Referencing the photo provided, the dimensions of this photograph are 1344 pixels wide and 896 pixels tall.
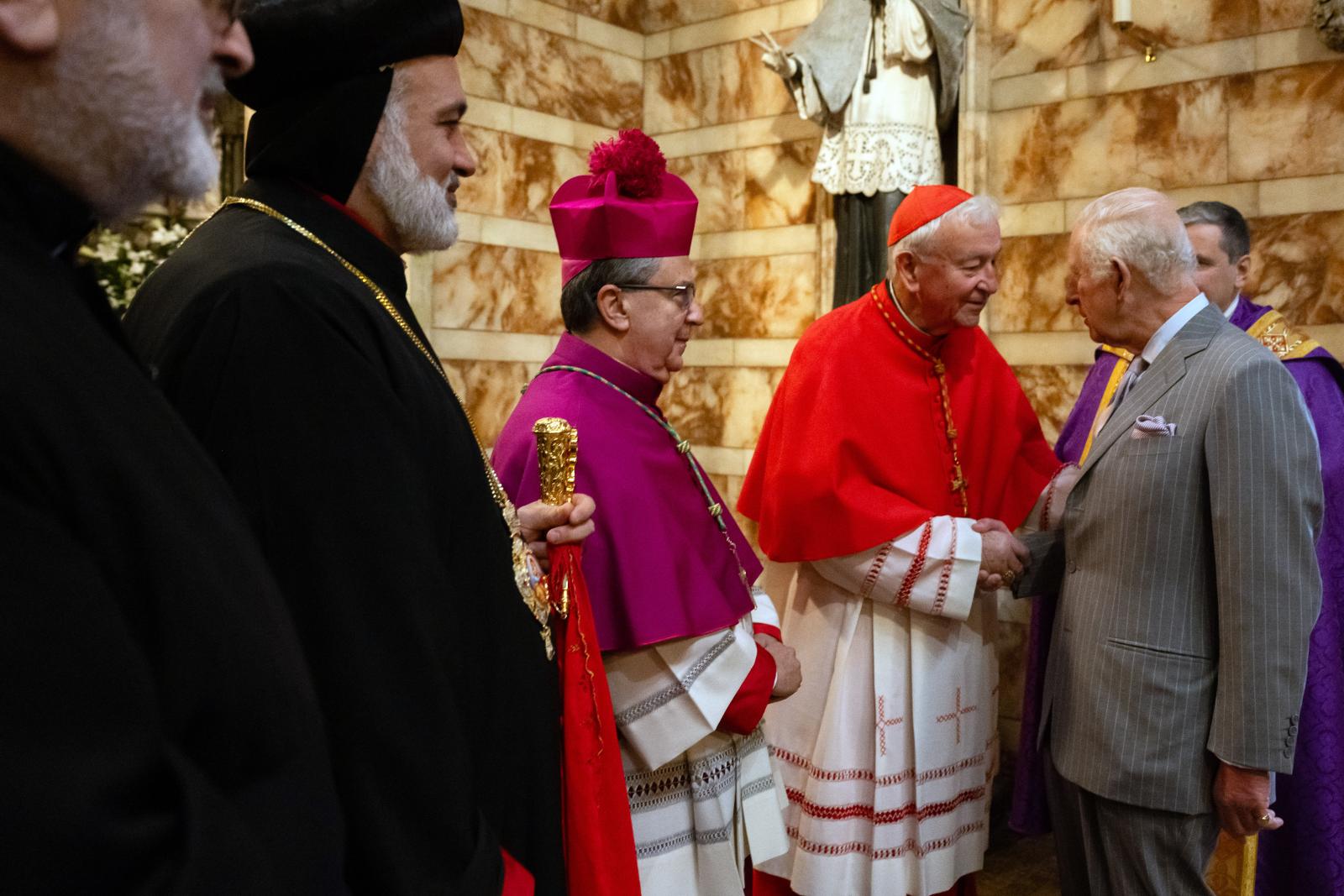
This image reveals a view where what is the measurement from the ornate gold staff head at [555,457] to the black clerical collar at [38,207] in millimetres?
1120

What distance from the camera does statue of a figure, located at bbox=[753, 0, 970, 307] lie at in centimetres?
567

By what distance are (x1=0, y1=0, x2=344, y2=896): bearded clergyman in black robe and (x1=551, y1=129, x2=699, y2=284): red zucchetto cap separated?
5.20 feet

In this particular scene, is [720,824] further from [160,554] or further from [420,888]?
[160,554]

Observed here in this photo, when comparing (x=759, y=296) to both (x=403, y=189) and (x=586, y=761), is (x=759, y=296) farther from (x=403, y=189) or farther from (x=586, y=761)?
(x=403, y=189)

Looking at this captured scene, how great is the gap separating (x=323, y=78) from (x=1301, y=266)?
4.53 metres

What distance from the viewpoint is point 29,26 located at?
877mm

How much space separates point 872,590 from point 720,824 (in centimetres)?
106

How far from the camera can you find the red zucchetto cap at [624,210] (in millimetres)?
2598

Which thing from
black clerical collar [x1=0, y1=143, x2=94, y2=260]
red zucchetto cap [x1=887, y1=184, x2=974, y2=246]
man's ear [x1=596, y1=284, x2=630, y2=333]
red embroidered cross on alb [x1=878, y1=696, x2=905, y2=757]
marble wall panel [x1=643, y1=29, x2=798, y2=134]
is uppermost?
marble wall panel [x1=643, y1=29, x2=798, y2=134]

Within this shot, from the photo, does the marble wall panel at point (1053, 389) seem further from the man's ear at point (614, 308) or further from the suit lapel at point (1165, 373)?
the man's ear at point (614, 308)

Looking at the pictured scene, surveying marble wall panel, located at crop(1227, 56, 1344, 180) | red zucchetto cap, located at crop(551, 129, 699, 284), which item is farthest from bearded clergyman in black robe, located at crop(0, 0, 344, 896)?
marble wall panel, located at crop(1227, 56, 1344, 180)

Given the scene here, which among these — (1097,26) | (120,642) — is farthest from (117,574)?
(1097,26)

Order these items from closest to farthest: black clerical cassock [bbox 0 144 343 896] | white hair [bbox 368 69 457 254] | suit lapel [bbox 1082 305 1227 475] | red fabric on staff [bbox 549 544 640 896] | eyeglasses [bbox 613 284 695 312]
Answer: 1. black clerical cassock [bbox 0 144 343 896]
2. white hair [bbox 368 69 457 254]
3. red fabric on staff [bbox 549 544 640 896]
4. eyeglasses [bbox 613 284 695 312]
5. suit lapel [bbox 1082 305 1227 475]

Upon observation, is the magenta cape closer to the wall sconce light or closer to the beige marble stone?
the beige marble stone
